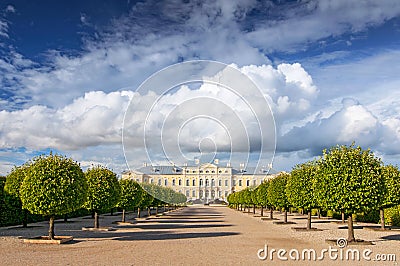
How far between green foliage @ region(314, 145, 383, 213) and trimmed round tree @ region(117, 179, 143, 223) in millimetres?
19696

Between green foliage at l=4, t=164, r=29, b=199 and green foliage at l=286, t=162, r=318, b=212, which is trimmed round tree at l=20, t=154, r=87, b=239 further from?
green foliage at l=286, t=162, r=318, b=212

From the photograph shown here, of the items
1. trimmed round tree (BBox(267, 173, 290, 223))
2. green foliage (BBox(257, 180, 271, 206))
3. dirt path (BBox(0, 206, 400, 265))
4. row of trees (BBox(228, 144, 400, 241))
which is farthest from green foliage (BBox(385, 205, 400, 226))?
row of trees (BBox(228, 144, 400, 241))

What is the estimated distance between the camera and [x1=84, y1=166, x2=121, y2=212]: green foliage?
29188 mm

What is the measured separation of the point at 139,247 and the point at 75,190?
15.2 feet

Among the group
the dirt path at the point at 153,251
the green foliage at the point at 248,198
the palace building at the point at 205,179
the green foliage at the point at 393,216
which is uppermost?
the palace building at the point at 205,179

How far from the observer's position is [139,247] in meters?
20.5

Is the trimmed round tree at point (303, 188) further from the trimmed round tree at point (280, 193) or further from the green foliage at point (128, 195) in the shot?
the green foliage at point (128, 195)

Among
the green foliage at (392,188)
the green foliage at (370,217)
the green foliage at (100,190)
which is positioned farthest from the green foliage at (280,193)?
the green foliage at (100,190)

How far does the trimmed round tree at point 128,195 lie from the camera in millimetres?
38219

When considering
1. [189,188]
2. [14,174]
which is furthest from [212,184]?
[14,174]

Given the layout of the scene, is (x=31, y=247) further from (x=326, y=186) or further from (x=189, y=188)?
(x=189, y=188)

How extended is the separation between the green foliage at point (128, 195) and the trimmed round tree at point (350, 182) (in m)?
19.7

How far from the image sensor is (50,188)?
21.8m

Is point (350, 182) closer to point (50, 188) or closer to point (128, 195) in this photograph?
point (50, 188)
